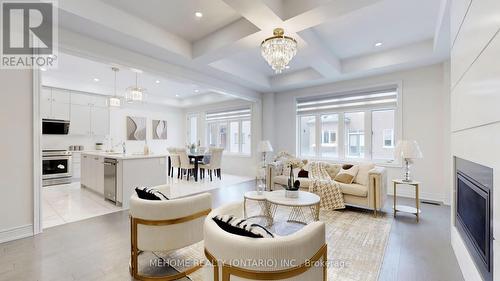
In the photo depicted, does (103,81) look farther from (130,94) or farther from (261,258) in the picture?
(261,258)

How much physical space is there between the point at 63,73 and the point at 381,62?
7.73m

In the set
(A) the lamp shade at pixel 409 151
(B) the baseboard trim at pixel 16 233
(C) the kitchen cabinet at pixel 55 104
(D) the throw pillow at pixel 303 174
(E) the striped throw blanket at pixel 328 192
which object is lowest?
(B) the baseboard trim at pixel 16 233

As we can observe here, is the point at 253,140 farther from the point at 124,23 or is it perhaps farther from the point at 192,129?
the point at 124,23

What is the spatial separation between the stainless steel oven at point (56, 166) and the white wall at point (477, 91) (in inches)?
317

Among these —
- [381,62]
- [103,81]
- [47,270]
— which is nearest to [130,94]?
[103,81]

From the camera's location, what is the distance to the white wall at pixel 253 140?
23.4 ft

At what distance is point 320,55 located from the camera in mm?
4020

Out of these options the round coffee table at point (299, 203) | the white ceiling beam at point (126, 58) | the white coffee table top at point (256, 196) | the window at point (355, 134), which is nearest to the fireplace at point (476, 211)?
the round coffee table at point (299, 203)

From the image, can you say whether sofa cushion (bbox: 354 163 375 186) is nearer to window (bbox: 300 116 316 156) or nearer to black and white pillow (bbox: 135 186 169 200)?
window (bbox: 300 116 316 156)

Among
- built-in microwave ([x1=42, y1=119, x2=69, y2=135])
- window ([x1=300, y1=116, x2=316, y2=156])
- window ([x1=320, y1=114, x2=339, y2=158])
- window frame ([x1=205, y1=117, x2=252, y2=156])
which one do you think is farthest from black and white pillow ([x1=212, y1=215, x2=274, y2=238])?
→ built-in microwave ([x1=42, y1=119, x2=69, y2=135])

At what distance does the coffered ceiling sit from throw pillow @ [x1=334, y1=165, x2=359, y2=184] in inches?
→ 83.2

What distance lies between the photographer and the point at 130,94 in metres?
4.74

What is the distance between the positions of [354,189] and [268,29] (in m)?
2.91

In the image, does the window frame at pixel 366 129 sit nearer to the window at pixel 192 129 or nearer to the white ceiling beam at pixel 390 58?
the white ceiling beam at pixel 390 58
